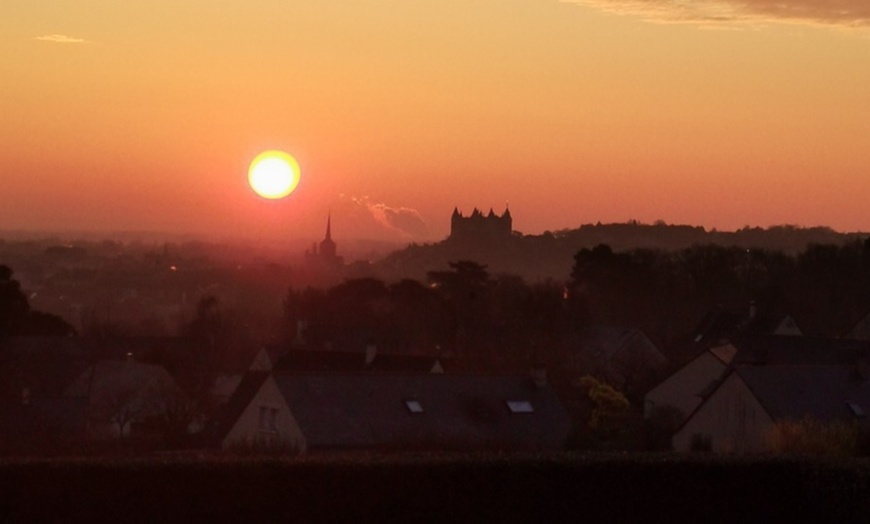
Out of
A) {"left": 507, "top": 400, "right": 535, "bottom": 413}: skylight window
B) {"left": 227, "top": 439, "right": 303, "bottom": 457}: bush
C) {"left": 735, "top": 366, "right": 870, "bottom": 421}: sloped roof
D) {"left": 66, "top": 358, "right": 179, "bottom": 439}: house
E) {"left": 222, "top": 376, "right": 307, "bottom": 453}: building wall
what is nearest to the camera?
{"left": 227, "top": 439, "right": 303, "bottom": 457}: bush

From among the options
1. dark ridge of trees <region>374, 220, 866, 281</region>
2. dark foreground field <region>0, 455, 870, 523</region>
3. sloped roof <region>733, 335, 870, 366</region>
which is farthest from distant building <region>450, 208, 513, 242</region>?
dark foreground field <region>0, 455, 870, 523</region>

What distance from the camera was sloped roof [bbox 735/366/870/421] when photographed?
3612cm

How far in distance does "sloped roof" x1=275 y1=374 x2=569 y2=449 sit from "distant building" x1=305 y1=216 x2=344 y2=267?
4699 inches

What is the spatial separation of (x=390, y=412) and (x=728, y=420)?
8397 millimetres

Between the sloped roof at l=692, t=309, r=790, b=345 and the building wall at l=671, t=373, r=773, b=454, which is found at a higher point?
the building wall at l=671, t=373, r=773, b=454

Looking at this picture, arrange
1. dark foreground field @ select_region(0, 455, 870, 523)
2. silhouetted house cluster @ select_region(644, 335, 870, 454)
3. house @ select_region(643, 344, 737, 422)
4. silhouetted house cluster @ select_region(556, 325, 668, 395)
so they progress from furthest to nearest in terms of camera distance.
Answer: silhouetted house cluster @ select_region(556, 325, 668, 395)
house @ select_region(643, 344, 737, 422)
silhouetted house cluster @ select_region(644, 335, 870, 454)
dark foreground field @ select_region(0, 455, 870, 523)

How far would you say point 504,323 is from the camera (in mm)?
70688

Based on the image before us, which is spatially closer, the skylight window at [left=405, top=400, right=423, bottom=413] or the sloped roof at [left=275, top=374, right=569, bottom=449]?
the sloped roof at [left=275, top=374, right=569, bottom=449]

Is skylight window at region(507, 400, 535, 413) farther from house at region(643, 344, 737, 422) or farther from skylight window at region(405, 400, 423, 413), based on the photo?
house at region(643, 344, 737, 422)

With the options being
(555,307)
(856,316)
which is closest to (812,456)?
(555,307)

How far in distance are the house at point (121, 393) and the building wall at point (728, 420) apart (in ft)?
51.3

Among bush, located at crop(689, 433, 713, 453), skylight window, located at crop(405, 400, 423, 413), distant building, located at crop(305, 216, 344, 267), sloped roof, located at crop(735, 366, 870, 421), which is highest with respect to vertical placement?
sloped roof, located at crop(735, 366, 870, 421)

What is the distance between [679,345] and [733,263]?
23.1 metres

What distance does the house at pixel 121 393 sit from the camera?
145 ft
